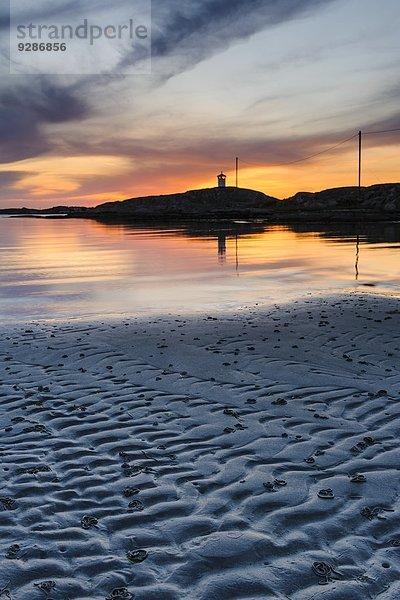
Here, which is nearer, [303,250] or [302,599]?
[302,599]

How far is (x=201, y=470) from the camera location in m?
6.05

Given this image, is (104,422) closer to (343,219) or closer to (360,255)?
(360,255)

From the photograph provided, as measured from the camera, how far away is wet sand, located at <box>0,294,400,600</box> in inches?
171

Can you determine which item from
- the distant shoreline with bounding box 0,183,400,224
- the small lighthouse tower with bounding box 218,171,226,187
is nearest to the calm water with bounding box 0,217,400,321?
the distant shoreline with bounding box 0,183,400,224

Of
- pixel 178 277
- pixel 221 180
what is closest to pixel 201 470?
pixel 178 277

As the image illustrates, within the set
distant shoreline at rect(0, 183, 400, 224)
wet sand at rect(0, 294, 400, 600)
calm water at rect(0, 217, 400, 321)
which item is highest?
distant shoreline at rect(0, 183, 400, 224)

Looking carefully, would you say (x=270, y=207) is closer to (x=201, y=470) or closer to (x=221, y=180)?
(x=221, y=180)

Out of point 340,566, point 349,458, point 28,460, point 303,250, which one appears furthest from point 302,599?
point 303,250

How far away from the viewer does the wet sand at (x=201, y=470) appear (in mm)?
4344

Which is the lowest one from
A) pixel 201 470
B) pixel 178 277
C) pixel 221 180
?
pixel 201 470

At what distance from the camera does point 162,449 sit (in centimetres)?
662

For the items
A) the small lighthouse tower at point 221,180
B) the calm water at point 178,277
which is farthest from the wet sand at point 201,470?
the small lighthouse tower at point 221,180

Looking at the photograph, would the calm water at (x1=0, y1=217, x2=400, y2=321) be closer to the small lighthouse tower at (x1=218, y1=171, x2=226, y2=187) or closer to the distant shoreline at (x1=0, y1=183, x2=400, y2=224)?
the distant shoreline at (x1=0, y1=183, x2=400, y2=224)

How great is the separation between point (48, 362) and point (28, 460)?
4.35 meters
